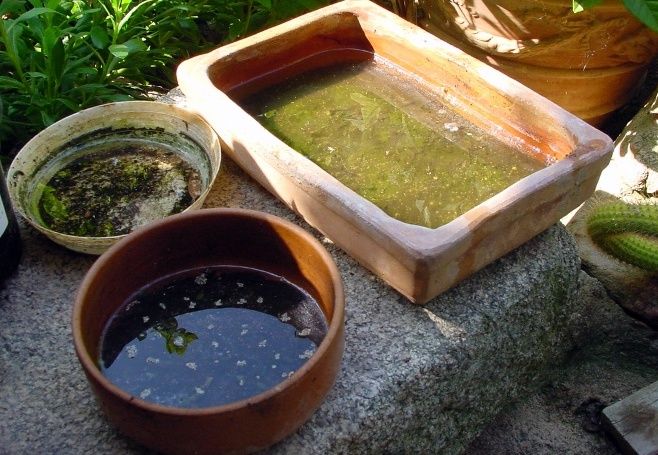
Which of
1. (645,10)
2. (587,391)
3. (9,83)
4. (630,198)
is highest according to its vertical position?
(645,10)

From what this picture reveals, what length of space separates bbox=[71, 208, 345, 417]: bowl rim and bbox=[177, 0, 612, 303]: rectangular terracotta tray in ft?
0.54

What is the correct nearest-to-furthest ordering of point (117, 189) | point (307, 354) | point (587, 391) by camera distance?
point (307, 354)
point (117, 189)
point (587, 391)

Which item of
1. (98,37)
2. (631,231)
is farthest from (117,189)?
(631,231)

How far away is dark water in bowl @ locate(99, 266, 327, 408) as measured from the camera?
138 cm

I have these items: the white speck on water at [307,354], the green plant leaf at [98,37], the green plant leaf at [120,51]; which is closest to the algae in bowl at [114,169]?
the green plant leaf at [120,51]

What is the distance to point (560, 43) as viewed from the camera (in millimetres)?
2332

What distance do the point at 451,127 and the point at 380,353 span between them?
751 millimetres

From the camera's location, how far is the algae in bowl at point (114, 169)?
1.84 meters

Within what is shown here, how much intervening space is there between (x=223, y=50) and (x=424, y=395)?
1081 mm

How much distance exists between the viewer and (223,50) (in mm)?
2059

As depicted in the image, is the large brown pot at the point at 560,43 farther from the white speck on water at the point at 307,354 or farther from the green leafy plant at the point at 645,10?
the white speck on water at the point at 307,354

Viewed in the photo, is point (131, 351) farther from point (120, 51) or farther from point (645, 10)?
point (645, 10)

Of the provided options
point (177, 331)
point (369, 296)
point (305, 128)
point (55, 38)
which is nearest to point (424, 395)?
Answer: point (369, 296)

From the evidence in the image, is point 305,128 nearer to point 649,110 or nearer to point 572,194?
point 572,194
